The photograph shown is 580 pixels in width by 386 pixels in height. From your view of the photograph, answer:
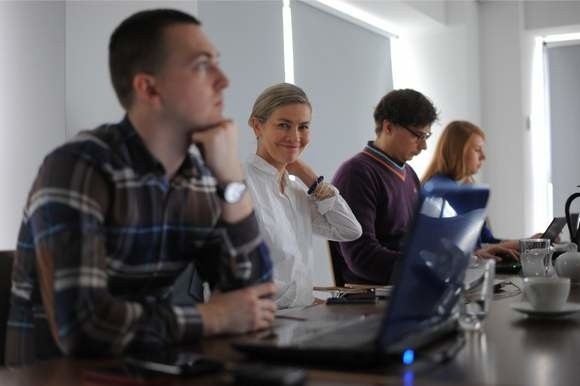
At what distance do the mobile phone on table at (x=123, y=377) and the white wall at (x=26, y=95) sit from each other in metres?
1.72

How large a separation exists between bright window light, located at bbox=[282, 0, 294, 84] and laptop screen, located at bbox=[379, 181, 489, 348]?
3.27m

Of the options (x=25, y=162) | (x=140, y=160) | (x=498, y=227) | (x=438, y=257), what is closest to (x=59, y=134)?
(x=25, y=162)

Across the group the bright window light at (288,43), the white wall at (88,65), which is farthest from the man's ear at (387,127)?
the bright window light at (288,43)

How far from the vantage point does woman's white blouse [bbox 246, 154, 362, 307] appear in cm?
256

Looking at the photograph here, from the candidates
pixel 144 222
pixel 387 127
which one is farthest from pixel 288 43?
pixel 144 222

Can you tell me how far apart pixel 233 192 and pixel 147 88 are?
0.93 ft

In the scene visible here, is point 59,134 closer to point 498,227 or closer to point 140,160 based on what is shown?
point 140,160

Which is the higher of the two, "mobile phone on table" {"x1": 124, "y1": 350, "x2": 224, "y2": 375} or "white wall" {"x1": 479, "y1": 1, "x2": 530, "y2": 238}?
"white wall" {"x1": 479, "y1": 1, "x2": 530, "y2": 238}

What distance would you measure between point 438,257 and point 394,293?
0.18 m

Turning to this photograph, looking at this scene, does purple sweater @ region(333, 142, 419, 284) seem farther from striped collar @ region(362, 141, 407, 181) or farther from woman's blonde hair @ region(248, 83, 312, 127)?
woman's blonde hair @ region(248, 83, 312, 127)

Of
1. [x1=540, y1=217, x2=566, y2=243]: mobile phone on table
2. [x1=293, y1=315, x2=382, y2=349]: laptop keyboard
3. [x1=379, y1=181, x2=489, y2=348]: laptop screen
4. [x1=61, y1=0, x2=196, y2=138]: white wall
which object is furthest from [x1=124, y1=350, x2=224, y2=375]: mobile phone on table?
[x1=540, y1=217, x2=566, y2=243]: mobile phone on table

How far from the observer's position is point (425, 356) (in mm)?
1196

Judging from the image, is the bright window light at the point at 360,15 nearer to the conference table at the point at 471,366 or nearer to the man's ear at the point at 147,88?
the man's ear at the point at 147,88

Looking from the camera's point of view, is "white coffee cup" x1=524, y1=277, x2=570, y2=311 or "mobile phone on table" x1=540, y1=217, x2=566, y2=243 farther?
"mobile phone on table" x1=540, y1=217, x2=566, y2=243
